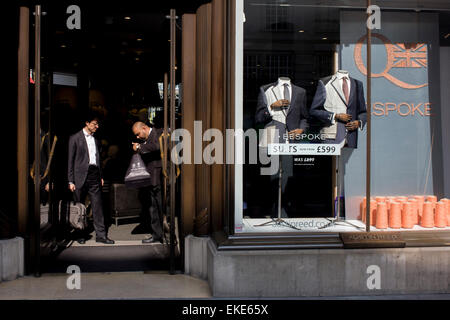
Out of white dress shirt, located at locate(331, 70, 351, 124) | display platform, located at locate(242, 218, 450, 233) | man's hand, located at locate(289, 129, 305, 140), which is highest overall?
white dress shirt, located at locate(331, 70, 351, 124)

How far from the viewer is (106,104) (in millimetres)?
12117

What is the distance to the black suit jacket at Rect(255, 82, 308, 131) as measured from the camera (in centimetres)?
561

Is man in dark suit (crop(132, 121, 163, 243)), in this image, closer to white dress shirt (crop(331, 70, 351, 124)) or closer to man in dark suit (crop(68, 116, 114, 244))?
man in dark suit (crop(68, 116, 114, 244))

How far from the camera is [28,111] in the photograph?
5617 millimetres

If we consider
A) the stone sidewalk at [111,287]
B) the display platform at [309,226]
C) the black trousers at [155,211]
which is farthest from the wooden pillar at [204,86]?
the black trousers at [155,211]

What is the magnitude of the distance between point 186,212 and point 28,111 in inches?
88.7

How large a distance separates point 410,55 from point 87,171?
4.81 meters

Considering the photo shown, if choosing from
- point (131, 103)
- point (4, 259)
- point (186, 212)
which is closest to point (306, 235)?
point (186, 212)

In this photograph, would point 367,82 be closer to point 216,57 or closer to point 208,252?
point 216,57

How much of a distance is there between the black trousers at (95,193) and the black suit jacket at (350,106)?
3.44m

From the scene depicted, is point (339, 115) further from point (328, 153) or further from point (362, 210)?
point (362, 210)

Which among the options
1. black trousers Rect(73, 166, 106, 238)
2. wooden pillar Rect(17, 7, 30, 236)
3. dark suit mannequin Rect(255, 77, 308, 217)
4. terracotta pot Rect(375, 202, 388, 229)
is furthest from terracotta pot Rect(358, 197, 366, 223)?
wooden pillar Rect(17, 7, 30, 236)

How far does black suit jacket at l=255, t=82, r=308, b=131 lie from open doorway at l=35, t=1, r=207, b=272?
1416mm

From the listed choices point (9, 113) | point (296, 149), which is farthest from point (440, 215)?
point (9, 113)
